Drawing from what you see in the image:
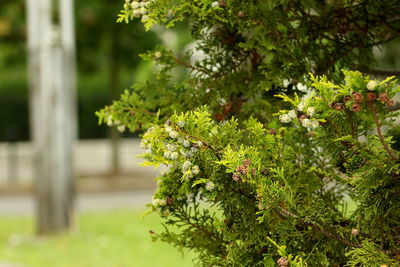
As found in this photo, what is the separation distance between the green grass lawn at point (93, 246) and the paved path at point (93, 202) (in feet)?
6.37

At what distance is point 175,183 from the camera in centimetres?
297

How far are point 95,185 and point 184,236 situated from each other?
605 inches

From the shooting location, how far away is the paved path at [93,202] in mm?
14070

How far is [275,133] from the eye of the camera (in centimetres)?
306

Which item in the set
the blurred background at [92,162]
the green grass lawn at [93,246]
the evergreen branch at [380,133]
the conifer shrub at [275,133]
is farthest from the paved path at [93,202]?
the evergreen branch at [380,133]

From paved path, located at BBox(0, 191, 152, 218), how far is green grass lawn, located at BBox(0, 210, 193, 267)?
1.94m

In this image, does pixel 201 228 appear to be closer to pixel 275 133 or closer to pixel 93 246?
pixel 275 133

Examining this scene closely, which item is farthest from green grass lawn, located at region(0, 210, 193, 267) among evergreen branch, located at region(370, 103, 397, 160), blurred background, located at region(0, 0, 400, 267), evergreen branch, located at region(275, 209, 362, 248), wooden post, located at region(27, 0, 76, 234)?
evergreen branch, located at region(370, 103, 397, 160)

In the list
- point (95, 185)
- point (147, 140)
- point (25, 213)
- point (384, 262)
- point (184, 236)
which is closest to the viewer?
point (384, 262)

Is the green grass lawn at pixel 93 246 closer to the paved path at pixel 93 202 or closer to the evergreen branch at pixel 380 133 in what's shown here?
the paved path at pixel 93 202

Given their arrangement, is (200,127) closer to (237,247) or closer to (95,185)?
(237,247)

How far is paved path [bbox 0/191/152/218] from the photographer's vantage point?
554 inches

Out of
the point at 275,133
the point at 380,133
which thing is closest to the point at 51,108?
the point at 275,133

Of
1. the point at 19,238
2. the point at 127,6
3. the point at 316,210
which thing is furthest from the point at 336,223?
the point at 19,238
